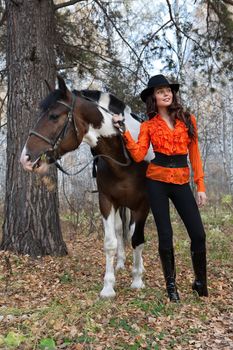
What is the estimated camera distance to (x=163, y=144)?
417 centimetres

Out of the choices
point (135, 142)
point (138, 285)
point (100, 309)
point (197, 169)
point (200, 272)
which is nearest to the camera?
point (100, 309)

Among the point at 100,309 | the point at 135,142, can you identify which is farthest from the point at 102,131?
the point at 100,309

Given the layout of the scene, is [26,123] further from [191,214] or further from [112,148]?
[191,214]

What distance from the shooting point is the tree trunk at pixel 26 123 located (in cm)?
605

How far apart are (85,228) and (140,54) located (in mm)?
4156

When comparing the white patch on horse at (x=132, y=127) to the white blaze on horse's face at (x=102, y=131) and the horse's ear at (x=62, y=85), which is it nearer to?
the white blaze on horse's face at (x=102, y=131)

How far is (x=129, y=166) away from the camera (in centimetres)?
455

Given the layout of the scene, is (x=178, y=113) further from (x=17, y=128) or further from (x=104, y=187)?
(x=17, y=128)

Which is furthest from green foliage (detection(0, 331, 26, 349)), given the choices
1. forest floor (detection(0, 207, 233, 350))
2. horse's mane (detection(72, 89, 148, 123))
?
horse's mane (detection(72, 89, 148, 123))

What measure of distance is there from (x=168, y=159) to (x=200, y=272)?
4.15 feet

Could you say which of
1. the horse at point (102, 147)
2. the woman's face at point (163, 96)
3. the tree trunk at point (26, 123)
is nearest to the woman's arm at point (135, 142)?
the horse at point (102, 147)

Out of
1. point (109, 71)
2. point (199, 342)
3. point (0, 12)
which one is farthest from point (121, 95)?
point (199, 342)

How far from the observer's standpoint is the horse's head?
391 cm

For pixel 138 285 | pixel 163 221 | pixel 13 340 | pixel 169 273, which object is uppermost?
pixel 163 221
